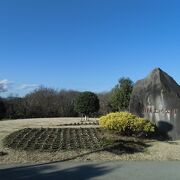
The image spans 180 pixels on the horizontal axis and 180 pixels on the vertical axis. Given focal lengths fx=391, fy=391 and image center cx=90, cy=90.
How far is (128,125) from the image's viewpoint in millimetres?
16109

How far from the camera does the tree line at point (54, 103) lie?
28484 millimetres

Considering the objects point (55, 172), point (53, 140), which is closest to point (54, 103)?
point (53, 140)

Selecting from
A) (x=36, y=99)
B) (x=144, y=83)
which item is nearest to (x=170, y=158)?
(x=144, y=83)

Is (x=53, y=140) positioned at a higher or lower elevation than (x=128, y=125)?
lower

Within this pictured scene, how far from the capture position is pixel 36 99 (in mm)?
36500

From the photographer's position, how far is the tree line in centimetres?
2848

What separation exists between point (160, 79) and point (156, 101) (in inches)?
41.9

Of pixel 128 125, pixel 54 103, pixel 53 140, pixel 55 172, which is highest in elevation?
pixel 54 103

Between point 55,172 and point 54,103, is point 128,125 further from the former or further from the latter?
point 54,103

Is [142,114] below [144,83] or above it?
below

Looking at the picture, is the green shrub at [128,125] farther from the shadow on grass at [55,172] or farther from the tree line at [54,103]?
the tree line at [54,103]

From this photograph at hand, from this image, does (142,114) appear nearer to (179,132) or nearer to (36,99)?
(179,132)

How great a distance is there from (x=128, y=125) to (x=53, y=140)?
132 inches

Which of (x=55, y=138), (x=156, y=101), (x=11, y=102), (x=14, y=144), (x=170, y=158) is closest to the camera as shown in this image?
(x=170, y=158)
